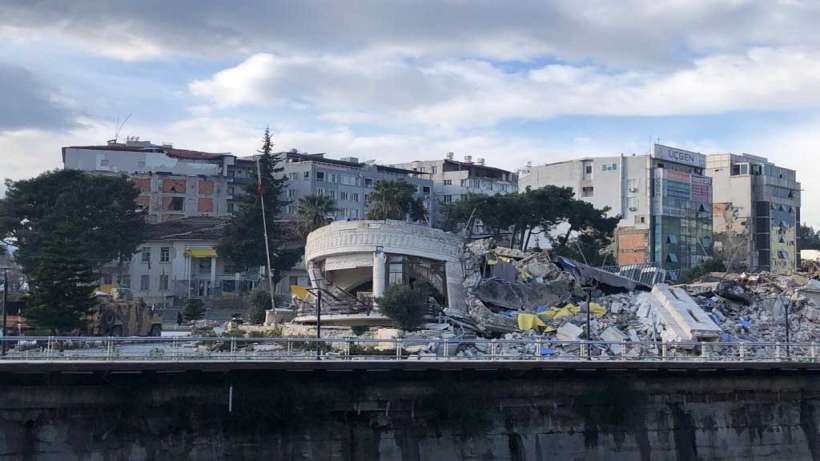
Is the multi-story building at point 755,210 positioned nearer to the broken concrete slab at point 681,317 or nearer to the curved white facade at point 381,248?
the broken concrete slab at point 681,317

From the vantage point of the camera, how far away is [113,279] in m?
109

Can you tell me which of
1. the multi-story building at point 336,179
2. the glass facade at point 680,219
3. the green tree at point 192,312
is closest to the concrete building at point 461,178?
the multi-story building at point 336,179

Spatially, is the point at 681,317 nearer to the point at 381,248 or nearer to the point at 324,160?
the point at 381,248

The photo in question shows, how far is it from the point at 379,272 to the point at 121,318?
15.8 meters

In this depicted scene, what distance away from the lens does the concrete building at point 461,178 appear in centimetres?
14550

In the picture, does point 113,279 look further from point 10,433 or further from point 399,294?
point 10,433

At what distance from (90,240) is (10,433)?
68.6m

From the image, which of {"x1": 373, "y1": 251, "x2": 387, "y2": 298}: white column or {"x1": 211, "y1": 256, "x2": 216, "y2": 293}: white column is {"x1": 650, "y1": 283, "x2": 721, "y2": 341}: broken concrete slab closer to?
{"x1": 373, "y1": 251, "x2": 387, "y2": 298}: white column

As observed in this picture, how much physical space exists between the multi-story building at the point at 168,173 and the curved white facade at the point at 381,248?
53.3 m

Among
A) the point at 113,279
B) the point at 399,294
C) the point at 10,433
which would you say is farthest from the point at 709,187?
the point at 10,433

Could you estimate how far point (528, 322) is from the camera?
6756 cm

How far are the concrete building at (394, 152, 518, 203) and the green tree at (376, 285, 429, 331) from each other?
76.1 m

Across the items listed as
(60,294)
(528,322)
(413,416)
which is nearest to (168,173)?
(60,294)

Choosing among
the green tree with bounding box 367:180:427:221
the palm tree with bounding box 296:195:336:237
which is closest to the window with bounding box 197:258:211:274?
the palm tree with bounding box 296:195:336:237
